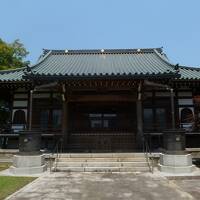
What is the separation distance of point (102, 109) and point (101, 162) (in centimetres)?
503

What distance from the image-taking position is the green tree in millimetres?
25188

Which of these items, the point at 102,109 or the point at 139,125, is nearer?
the point at 139,125

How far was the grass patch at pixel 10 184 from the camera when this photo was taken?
749 centimetres

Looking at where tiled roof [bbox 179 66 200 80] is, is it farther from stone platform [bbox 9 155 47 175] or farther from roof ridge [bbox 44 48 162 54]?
→ stone platform [bbox 9 155 47 175]

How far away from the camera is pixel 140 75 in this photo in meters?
12.6

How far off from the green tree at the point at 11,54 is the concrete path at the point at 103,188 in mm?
18085

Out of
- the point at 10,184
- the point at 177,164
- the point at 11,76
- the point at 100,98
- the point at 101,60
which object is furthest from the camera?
the point at 101,60

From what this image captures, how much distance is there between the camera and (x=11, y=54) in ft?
85.6

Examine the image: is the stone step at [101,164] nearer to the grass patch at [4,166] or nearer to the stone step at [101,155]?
the stone step at [101,155]

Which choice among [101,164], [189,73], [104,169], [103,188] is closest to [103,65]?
[189,73]

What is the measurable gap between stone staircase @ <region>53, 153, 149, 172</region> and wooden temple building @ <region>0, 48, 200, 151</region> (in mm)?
1742

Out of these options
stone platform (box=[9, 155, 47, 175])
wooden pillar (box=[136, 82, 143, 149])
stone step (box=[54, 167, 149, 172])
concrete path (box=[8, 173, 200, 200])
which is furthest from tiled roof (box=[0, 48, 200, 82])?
concrete path (box=[8, 173, 200, 200])

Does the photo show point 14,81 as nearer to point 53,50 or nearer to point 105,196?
point 53,50

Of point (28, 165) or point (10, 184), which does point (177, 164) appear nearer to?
point (28, 165)
